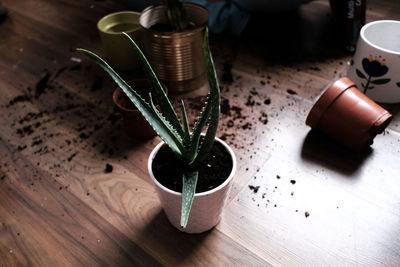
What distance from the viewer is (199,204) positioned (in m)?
0.56

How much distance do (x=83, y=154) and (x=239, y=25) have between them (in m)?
0.75

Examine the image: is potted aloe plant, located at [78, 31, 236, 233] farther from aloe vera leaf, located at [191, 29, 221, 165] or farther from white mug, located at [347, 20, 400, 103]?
white mug, located at [347, 20, 400, 103]

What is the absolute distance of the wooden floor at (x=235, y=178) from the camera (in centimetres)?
63

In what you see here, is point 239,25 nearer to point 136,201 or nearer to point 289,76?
point 289,76

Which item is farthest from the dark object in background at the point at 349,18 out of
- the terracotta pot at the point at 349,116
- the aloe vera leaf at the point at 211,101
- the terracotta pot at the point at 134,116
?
the aloe vera leaf at the point at 211,101

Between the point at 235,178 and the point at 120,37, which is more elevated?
the point at 120,37

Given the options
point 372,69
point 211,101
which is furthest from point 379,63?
→ point 211,101

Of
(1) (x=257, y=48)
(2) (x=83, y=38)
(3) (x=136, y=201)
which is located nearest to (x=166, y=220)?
(3) (x=136, y=201)

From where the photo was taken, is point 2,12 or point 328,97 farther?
point 2,12

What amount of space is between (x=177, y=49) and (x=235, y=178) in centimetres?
43

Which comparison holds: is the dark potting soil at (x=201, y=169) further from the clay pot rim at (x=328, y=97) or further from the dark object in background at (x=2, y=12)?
the dark object in background at (x=2, y=12)

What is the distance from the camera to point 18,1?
5.30 ft

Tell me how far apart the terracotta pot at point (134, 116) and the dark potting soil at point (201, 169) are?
213 mm

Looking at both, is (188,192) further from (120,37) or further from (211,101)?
(120,37)
